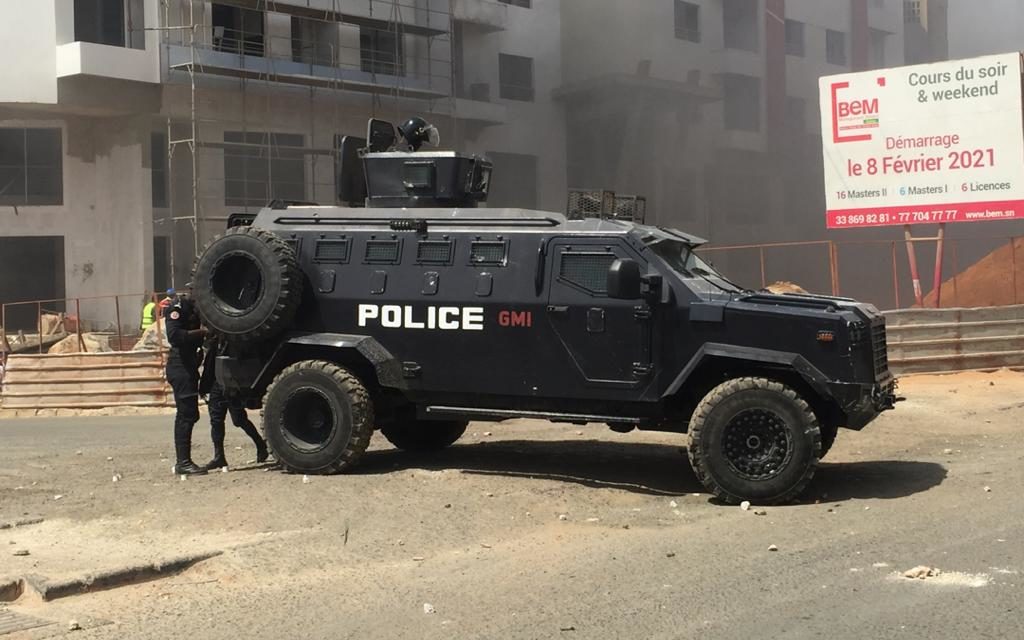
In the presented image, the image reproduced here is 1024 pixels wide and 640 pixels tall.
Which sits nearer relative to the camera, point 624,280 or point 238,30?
point 624,280

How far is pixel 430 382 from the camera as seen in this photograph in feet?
31.0

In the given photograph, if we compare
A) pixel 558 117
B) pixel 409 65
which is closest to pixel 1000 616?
pixel 409 65

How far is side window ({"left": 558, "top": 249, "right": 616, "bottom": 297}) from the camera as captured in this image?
350 inches

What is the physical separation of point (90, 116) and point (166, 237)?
11.6ft

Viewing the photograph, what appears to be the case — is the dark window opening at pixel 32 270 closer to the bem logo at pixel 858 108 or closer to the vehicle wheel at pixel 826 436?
the bem logo at pixel 858 108

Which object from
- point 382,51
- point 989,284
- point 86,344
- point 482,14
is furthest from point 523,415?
point 482,14

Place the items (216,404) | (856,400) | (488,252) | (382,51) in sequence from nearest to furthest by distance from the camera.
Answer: (856,400)
(488,252)
(216,404)
(382,51)

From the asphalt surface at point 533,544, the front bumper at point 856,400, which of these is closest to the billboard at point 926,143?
the asphalt surface at point 533,544

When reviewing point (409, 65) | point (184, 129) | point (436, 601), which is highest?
point (409, 65)

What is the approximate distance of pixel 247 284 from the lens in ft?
32.1

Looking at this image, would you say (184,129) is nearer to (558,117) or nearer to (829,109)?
(558,117)

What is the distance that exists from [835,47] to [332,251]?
41.9 metres

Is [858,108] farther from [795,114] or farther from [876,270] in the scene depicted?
[795,114]

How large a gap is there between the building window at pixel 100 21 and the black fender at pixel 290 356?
2045 centimetres
